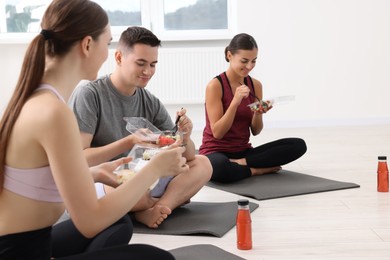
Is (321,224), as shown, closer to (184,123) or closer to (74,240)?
(184,123)

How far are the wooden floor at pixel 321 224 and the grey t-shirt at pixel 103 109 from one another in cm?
44

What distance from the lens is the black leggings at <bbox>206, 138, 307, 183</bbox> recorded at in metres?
3.29

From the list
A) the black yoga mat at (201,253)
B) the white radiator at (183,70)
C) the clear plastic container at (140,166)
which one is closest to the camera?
the clear plastic container at (140,166)

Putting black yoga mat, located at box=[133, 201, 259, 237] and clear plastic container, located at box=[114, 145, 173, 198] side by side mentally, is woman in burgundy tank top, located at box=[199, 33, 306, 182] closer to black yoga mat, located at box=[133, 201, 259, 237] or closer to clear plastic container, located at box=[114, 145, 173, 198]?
black yoga mat, located at box=[133, 201, 259, 237]

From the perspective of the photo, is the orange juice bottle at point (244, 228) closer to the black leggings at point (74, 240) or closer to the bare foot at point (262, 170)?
the black leggings at point (74, 240)

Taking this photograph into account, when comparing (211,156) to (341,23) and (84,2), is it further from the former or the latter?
(341,23)

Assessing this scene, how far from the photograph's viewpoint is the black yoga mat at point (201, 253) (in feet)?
6.77

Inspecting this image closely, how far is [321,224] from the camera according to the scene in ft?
8.14

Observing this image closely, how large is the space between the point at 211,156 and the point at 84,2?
2034mm

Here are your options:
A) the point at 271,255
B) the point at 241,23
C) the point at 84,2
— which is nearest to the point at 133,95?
the point at 271,255

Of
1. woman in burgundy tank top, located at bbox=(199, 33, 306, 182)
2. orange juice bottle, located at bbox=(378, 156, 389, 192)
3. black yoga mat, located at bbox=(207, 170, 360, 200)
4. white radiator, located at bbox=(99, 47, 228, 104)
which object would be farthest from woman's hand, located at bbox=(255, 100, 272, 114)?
white radiator, located at bbox=(99, 47, 228, 104)

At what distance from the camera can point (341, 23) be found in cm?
588

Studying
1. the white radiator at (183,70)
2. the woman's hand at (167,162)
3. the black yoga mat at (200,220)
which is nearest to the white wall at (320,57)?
the white radiator at (183,70)

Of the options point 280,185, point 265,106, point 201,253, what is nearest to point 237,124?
point 265,106
